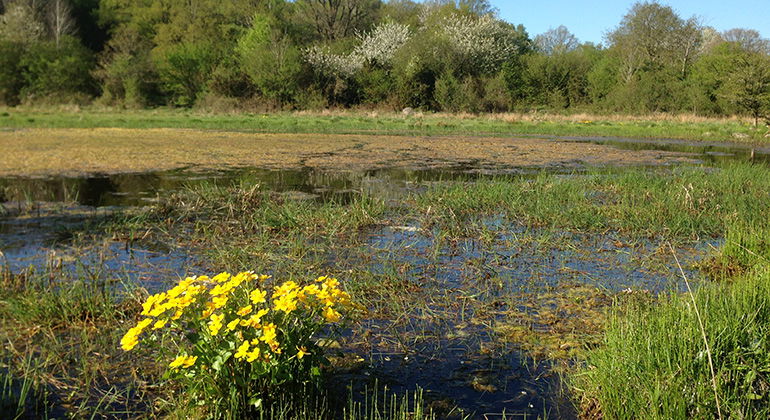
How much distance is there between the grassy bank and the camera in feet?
79.7

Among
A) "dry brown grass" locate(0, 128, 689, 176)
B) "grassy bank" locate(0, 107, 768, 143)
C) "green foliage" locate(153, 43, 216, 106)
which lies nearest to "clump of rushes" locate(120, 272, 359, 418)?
"dry brown grass" locate(0, 128, 689, 176)

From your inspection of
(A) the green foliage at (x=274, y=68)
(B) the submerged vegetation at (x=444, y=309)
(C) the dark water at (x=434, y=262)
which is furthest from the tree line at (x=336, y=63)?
(B) the submerged vegetation at (x=444, y=309)

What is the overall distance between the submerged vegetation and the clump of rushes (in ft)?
0.07

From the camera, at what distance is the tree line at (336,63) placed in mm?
36625

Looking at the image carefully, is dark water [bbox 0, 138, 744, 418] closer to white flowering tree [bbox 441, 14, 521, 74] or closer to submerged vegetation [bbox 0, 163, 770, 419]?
submerged vegetation [bbox 0, 163, 770, 419]

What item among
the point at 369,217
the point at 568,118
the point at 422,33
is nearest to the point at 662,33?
the point at 568,118

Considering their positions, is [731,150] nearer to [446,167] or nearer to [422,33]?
[446,167]

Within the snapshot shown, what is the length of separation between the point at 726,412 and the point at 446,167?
38.1 ft

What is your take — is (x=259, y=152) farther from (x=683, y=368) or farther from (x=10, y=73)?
(x=10, y=73)

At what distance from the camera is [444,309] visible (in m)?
4.84

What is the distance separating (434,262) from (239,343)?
365 cm

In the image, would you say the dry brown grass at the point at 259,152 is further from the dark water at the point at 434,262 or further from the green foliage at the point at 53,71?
the green foliage at the point at 53,71

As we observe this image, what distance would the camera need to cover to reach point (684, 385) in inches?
114

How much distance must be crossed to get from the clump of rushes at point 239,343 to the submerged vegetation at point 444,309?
2 cm
